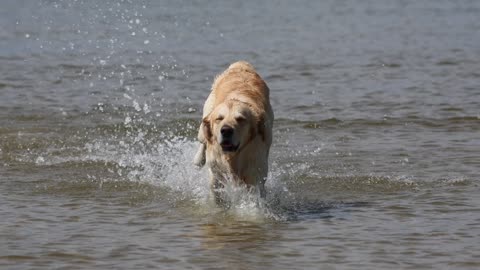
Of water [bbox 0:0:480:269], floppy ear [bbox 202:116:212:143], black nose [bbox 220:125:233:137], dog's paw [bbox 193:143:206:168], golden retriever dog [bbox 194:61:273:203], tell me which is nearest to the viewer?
water [bbox 0:0:480:269]

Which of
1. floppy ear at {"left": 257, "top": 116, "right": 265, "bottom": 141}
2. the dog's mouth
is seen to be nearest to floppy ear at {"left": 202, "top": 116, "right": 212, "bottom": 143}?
the dog's mouth

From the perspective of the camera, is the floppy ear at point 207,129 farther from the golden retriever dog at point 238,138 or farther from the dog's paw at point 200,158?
the dog's paw at point 200,158

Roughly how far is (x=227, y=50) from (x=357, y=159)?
427 inches

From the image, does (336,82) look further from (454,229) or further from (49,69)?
(454,229)

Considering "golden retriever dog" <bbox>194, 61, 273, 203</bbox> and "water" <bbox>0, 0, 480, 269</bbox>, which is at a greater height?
"golden retriever dog" <bbox>194, 61, 273, 203</bbox>

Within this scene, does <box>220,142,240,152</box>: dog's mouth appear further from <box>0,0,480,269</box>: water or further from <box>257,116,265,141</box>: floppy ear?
<box>0,0,480,269</box>: water

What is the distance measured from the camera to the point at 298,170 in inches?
405

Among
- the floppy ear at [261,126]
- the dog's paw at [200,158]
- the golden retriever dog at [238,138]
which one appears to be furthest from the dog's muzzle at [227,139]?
the dog's paw at [200,158]

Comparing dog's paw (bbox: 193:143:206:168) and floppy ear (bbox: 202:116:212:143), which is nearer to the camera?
floppy ear (bbox: 202:116:212:143)

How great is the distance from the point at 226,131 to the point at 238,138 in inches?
6.3

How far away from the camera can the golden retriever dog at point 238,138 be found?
26.1 ft

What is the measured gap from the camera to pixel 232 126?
7.89 metres

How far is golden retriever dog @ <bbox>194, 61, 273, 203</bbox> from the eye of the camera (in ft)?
26.1

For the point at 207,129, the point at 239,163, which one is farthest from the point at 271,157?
the point at 207,129
